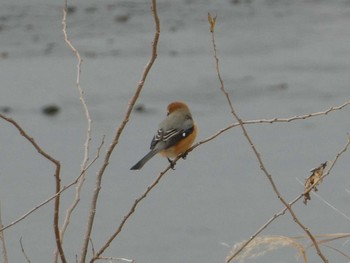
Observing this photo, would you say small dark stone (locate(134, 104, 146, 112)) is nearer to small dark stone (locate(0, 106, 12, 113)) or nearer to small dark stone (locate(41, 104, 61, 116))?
small dark stone (locate(41, 104, 61, 116))

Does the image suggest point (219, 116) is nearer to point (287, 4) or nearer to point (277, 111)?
point (277, 111)

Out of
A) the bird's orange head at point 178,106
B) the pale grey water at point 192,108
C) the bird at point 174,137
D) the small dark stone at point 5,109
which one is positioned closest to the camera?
the bird at point 174,137

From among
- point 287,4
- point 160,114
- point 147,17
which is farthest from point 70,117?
point 287,4

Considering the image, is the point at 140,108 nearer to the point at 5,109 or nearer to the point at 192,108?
the point at 192,108

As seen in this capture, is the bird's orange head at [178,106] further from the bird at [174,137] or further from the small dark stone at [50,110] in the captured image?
the small dark stone at [50,110]

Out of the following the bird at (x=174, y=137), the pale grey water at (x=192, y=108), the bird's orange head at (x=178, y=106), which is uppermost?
the pale grey water at (x=192, y=108)

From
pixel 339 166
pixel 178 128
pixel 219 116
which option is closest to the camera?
pixel 178 128

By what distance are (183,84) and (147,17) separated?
3.30 m

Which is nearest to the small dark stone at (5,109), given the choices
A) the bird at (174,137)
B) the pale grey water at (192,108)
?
the pale grey water at (192,108)

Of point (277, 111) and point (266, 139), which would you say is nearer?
point (266, 139)

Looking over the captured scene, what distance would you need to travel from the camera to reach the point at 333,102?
1034 centimetres

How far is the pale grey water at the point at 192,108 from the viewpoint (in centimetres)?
785

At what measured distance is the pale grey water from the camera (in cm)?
785

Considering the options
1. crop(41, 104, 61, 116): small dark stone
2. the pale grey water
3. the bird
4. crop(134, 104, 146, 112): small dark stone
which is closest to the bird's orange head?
the bird
